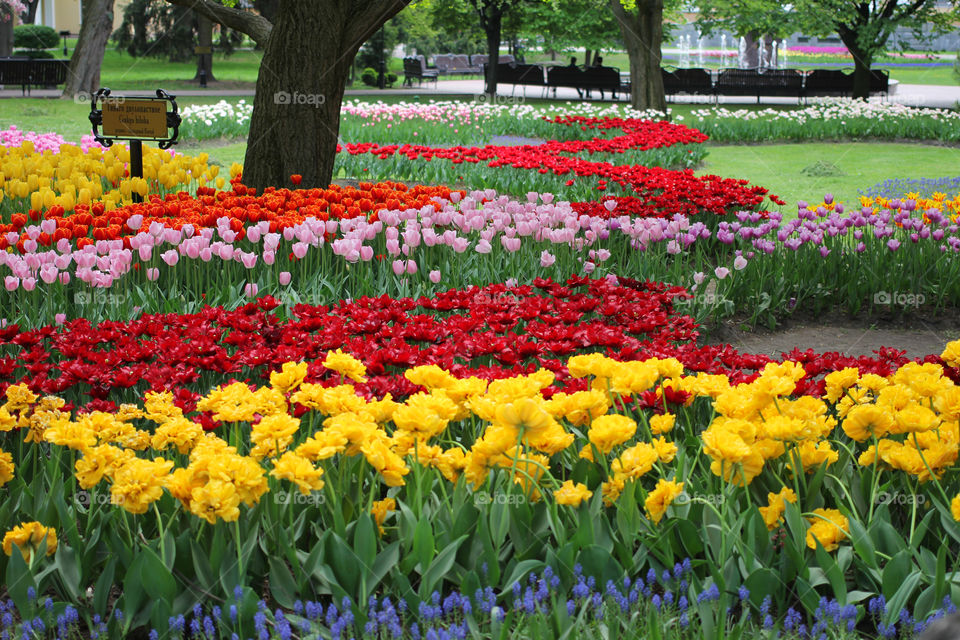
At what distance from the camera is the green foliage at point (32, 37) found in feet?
125

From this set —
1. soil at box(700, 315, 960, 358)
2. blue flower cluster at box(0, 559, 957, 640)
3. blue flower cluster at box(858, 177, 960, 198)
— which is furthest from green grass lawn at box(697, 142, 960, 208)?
blue flower cluster at box(0, 559, 957, 640)

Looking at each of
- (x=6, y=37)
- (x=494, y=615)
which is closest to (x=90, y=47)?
(x=6, y=37)

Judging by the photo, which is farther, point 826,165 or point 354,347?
point 826,165

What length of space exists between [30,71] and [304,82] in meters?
19.0

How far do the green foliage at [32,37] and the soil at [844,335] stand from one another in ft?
127

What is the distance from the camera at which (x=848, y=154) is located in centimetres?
1680

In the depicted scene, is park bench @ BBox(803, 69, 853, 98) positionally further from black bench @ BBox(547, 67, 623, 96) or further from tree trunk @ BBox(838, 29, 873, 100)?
black bench @ BBox(547, 67, 623, 96)

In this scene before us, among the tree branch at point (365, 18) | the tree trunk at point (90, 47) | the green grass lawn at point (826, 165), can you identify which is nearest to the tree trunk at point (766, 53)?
the green grass lawn at point (826, 165)

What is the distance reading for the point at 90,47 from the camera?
21406mm

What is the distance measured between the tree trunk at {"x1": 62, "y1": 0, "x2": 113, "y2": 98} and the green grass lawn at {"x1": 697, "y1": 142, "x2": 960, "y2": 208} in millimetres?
13427

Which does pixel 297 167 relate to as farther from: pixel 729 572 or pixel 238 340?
pixel 729 572

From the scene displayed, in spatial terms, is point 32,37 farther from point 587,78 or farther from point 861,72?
point 861,72

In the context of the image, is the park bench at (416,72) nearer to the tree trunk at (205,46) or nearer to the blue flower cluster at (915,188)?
the tree trunk at (205,46)

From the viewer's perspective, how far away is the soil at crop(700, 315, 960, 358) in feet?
20.1
